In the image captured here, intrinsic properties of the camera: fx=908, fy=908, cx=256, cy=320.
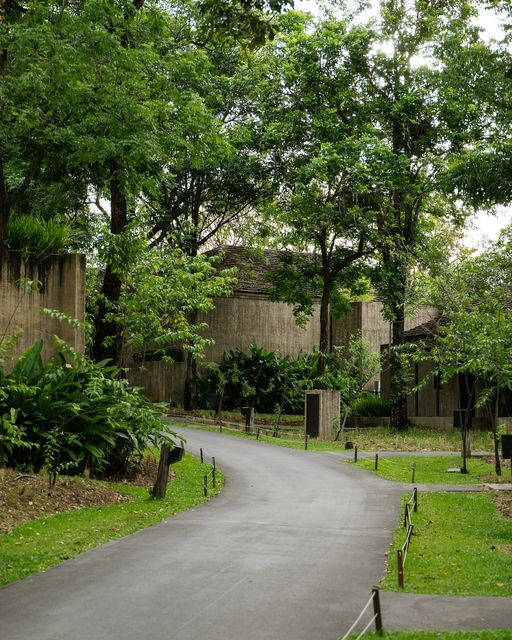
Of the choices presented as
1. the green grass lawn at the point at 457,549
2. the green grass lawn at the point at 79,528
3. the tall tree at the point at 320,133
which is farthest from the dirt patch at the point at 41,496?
the tall tree at the point at 320,133

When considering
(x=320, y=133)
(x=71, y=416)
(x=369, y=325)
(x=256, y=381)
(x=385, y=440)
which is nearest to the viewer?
(x=71, y=416)

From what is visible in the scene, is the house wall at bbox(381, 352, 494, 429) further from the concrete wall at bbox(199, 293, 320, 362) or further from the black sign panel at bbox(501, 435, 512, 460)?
the black sign panel at bbox(501, 435, 512, 460)

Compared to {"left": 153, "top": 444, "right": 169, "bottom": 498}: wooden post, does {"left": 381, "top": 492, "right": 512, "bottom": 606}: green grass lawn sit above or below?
below

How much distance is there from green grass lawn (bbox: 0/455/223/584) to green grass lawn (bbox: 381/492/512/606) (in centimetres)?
408

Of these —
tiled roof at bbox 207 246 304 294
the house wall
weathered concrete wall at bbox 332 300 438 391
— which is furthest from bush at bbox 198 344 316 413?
weathered concrete wall at bbox 332 300 438 391

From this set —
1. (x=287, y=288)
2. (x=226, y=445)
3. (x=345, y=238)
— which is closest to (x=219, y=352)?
(x=287, y=288)

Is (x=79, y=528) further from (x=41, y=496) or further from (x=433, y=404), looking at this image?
(x=433, y=404)

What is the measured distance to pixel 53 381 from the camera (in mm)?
17734

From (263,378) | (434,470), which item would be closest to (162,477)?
(434,470)

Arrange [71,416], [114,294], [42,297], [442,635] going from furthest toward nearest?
[114,294], [42,297], [71,416], [442,635]

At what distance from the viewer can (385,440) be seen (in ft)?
101

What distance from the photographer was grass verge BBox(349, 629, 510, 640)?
7977 millimetres

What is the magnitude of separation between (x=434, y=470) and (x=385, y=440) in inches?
295

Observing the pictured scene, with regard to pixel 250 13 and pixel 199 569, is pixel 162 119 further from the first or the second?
pixel 199 569
